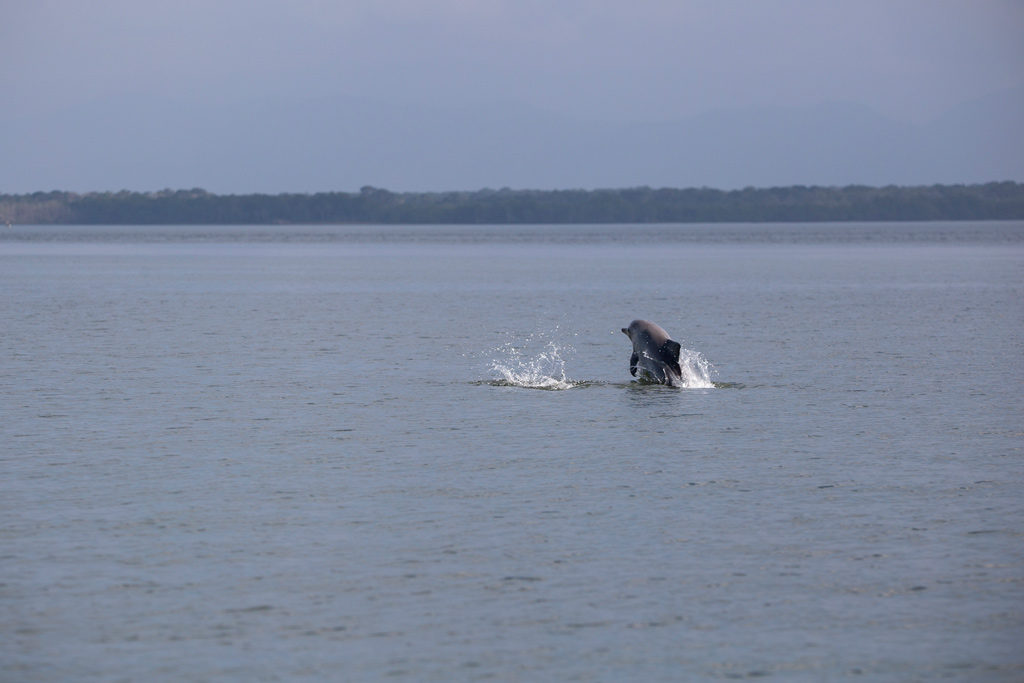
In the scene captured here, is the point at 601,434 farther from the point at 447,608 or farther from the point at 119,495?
the point at 447,608

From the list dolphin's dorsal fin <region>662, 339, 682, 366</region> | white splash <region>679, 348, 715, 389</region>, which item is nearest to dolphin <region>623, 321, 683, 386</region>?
dolphin's dorsal fin <region>662, 339, 682, 366</region>

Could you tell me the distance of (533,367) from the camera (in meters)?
40.3

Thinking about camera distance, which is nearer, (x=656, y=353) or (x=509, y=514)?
(x=509, y=514)

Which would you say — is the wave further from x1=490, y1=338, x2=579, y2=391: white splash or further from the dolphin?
the dolphin

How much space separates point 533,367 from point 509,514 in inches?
818

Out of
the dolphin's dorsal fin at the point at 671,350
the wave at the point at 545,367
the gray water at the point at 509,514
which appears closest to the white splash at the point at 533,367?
the wave at the point at 545,367

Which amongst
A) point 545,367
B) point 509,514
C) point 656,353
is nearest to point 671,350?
point 656,353

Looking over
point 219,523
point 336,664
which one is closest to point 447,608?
point 336,664

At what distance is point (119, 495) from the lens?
20969 millimetres

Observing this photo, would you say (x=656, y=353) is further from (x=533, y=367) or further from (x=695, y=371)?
(x=533, y=367)

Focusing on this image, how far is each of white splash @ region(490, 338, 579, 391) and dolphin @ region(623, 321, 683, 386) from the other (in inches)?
79.9

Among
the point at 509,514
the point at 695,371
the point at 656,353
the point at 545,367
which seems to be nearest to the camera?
the point at 509,514

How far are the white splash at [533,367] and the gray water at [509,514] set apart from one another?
172mm

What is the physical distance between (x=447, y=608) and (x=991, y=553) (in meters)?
7.40
